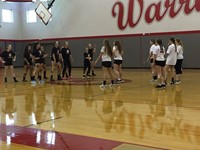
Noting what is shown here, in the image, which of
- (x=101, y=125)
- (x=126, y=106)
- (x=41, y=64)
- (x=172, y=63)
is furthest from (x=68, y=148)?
(x=41, y=64)

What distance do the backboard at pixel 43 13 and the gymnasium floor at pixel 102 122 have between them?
1377 centimetres

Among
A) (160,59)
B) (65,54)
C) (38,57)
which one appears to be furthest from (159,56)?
(38,57)

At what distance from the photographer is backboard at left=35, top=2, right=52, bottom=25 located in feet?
69.8

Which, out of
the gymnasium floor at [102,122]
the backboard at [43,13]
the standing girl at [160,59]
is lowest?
the gymnasium floor at [102,122]

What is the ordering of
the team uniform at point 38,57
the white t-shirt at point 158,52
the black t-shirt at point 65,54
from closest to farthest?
the white t-shirt at point 158,52
the team uniform at point 38,57
the black t-shirt at point 65,54

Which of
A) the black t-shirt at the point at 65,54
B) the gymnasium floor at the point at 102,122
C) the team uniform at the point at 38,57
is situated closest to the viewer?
the gymnasium floor at the point at 102,122

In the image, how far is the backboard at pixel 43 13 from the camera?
2127 cm

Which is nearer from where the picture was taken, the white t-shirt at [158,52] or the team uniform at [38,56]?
the white t-shirt at [158,52]

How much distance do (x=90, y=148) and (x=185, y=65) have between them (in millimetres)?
16615

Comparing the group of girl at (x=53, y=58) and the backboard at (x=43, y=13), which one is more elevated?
the backboard at (x=43, y=13)

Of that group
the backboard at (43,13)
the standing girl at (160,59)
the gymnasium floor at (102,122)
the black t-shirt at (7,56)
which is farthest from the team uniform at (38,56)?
the backboard at (43,13)

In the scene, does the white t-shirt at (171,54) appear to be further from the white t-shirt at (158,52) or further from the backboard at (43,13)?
the backboard at (43,13)

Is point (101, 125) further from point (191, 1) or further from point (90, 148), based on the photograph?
point (191, 1)

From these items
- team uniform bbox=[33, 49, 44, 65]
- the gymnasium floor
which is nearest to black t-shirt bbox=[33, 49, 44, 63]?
team uniform bbox=[33, 49, 44, 65]
